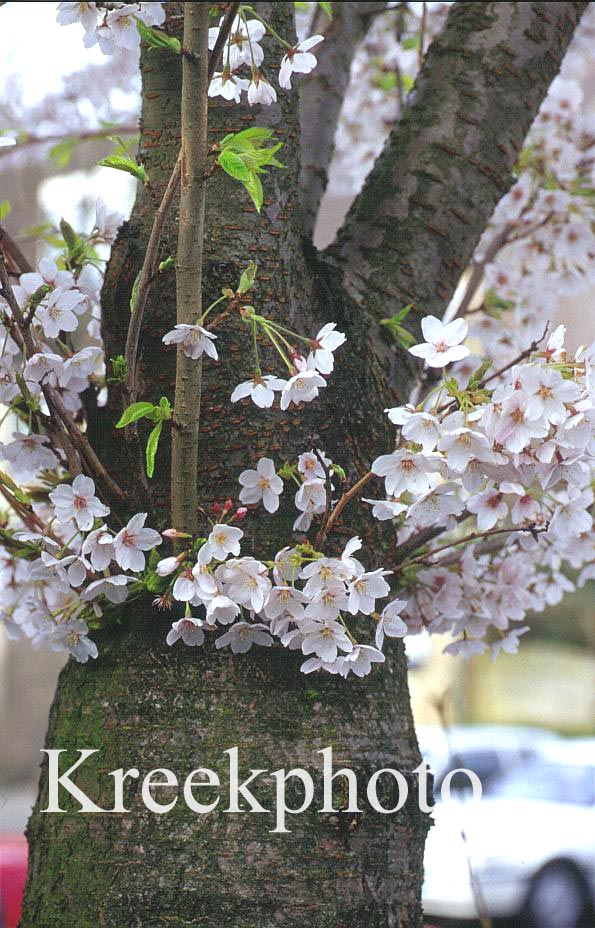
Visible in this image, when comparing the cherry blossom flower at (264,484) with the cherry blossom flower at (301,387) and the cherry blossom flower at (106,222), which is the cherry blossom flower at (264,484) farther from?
the cherry blossom flower at (106,222)

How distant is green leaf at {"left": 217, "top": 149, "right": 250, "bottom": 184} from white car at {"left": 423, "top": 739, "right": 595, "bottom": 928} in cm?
520

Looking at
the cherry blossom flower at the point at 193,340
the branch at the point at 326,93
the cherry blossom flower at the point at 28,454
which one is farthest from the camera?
the branch at the point at 326,93

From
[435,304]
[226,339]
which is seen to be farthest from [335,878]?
[435,304]

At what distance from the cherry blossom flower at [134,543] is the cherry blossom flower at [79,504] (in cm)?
4

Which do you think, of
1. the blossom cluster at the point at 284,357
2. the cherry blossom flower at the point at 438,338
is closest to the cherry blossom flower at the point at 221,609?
the blossom cluster at the point at 284,357

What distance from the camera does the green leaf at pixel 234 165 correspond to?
97 cm

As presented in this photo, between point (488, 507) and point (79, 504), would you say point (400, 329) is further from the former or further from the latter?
point (79, 504)

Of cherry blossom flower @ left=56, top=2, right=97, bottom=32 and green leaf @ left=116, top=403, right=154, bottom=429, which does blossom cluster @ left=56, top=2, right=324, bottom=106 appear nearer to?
cherry blossom flower @ left=56, top=2, right=97, bottom=32

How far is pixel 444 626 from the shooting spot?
4.76ft

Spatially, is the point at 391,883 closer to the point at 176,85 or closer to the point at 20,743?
the point at 176,85

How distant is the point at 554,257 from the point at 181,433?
4.23 feet

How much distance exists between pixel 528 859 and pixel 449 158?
5422 millimetres

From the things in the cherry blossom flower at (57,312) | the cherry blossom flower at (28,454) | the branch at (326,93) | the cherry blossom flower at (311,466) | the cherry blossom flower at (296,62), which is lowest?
the cherry blossom flower at (311,466)

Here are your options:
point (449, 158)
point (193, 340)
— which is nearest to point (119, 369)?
point (193, 340)
